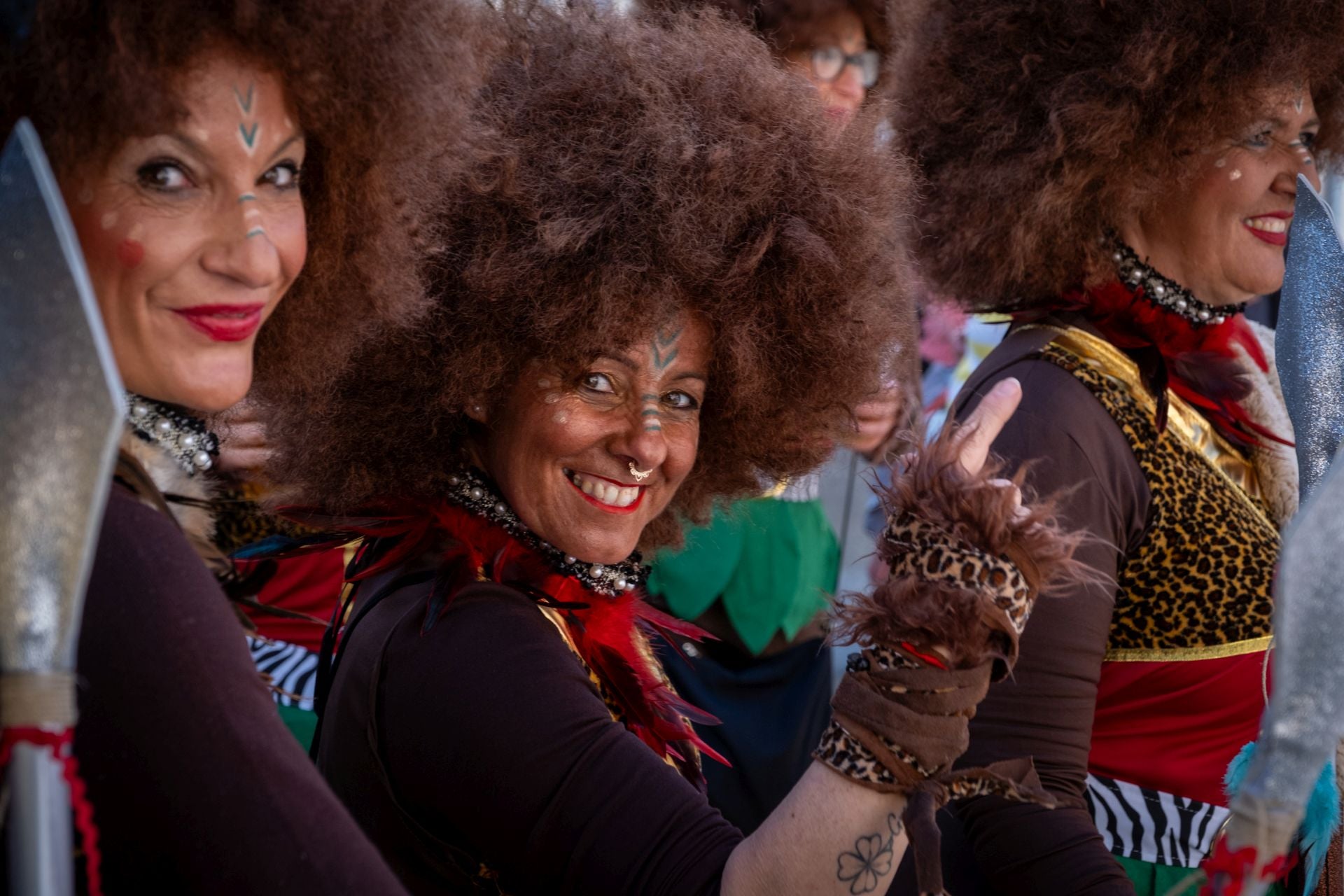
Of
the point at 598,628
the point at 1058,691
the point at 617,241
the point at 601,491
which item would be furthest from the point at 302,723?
the point at 1058,691

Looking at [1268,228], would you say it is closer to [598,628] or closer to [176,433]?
[598,628]

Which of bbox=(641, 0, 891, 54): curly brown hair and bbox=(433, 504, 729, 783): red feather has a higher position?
bbox=(641, 0, 891, 54): curly brown hair

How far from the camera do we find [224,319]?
5.15ft

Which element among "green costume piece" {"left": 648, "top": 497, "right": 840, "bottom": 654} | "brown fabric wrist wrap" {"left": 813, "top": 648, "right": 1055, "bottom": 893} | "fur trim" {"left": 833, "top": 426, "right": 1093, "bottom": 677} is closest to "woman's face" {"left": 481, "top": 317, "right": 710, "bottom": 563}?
"fur trim" {"left": 833, "top": 426, "right": 1093, "bottom": 677}

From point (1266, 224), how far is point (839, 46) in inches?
63.0

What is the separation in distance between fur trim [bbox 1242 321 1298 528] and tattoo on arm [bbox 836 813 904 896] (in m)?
1.32

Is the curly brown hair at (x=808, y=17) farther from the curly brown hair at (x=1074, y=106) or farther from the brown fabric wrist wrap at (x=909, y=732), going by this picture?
the brown fabric wrist wrap at (x=909, y=732)

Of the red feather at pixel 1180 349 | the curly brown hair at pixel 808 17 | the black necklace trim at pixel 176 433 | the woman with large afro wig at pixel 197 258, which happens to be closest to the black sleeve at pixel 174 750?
the woman with large afro wig at pixel 197 258

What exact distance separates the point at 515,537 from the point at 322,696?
1.30 feet

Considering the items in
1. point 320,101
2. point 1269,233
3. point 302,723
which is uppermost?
point 1269,233

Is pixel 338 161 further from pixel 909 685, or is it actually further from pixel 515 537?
pixel 909 685

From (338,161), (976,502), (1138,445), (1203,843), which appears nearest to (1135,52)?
(1138,445)

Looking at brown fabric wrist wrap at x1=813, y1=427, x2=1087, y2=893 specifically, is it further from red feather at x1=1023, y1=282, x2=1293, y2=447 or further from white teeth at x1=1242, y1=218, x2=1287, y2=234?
white teeth at x1=1242, y1=218, x2=1287, y2=234

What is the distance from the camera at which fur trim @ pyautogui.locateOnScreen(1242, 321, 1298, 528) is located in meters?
2.77
